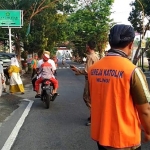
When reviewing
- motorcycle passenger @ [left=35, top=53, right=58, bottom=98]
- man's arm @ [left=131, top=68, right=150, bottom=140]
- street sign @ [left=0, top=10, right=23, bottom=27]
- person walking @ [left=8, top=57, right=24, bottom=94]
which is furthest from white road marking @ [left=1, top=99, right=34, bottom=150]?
street sign @ [left=0, top=10, right=23, bottom=27]

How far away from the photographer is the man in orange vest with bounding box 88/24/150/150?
7.92ft

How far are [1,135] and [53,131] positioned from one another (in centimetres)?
99

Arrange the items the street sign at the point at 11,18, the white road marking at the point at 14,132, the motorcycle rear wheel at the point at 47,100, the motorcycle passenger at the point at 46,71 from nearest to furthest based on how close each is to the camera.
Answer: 1. the white road marking at the point at 14,132
2. the motorcycle rear wheel at the point at 47,100
3. the motorcycle passenger at the point at 46,71
4. the street sign at the point at 11,18

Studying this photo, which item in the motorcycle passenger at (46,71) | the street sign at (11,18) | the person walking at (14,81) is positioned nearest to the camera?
the motorcycle passenger at (46,71)

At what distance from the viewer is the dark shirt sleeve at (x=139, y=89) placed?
7.82 feet

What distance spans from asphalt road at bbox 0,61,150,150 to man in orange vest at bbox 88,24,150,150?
264cm

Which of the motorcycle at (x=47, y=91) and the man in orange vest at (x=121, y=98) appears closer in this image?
the man in orange vest at (x=121, y=98)

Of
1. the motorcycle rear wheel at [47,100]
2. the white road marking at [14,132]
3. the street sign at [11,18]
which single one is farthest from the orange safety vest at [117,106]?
the street sign at [11,18]

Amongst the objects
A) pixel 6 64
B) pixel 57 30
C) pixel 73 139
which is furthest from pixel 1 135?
pixel 57 30

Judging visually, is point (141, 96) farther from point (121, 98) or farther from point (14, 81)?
point (14, 81)

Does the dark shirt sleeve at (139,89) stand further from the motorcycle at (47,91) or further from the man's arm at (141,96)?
the motorcycle at (47,91)

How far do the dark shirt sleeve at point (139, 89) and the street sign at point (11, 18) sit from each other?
21422mm

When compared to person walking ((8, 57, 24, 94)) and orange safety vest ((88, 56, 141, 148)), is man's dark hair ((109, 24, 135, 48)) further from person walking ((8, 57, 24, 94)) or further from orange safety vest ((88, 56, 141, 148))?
person walking ((8, 57, 24, 94))

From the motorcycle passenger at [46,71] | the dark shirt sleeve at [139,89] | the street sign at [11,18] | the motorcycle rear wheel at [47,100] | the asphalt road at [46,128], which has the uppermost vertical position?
the street sign at [11,18]
